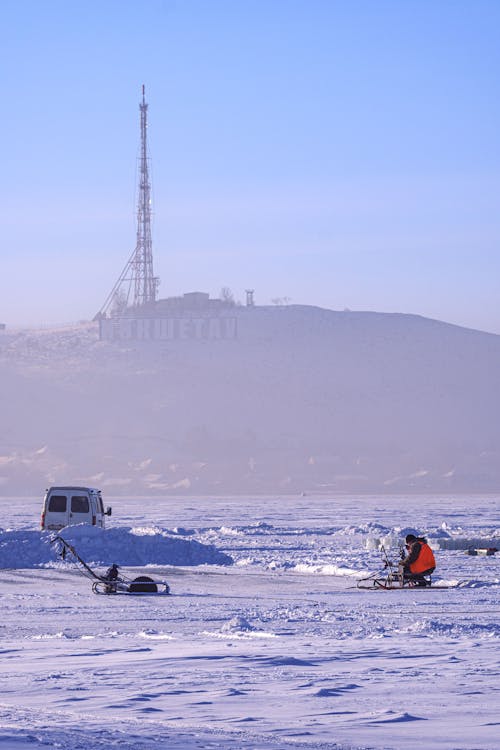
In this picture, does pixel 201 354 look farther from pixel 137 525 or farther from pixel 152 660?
pixel 152 660

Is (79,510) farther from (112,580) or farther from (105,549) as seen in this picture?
(112,580)

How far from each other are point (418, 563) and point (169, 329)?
135 meters

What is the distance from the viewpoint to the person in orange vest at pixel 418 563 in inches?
940

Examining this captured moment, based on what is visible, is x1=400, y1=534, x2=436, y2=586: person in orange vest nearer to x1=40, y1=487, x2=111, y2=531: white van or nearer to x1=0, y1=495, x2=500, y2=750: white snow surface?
x1=0, y1=495, x2=500, y2=750: white snow surface

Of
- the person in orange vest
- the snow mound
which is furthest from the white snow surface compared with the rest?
the snow mound

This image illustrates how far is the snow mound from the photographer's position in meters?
32.9

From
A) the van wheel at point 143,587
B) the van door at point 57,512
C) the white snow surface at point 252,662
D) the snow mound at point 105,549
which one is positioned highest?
the van door at point 57,512

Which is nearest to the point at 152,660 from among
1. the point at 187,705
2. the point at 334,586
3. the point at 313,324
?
the point at 187,705

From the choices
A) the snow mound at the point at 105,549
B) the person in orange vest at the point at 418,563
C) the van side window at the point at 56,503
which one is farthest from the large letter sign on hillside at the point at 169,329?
the person in orange vest at the point at 418,563

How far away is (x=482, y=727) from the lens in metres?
10.1

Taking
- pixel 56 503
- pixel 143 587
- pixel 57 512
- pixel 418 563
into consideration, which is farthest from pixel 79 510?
pixel 418 563

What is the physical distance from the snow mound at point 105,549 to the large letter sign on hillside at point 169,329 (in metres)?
119

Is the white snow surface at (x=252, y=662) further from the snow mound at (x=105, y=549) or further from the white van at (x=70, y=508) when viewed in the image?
the white van at (x=70, y=508)

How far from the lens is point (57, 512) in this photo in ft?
121
